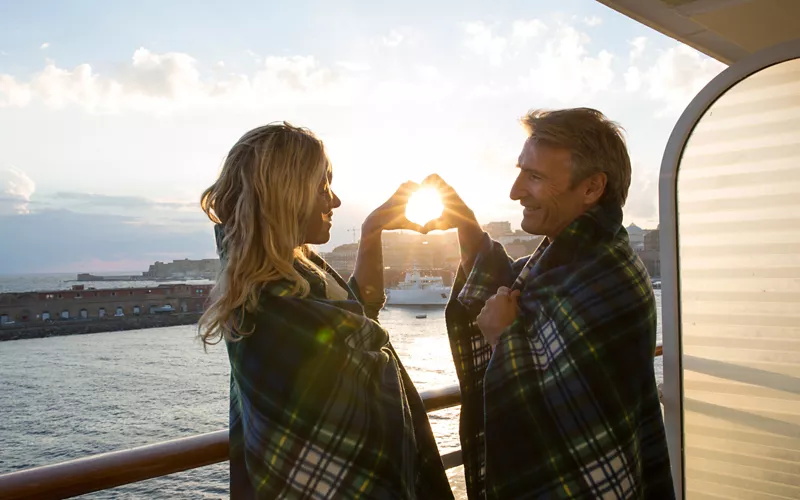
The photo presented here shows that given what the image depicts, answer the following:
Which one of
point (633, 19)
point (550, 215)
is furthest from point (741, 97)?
point (550, 215)

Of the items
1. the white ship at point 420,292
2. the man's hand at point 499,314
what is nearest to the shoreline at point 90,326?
the white ship at point 420,292

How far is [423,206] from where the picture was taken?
1435mm

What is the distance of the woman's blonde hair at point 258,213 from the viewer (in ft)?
3.56

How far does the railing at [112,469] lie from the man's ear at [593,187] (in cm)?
87

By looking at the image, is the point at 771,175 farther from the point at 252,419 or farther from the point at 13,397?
the point at 13,397

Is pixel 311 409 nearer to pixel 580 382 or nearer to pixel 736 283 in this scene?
pixel 580 382

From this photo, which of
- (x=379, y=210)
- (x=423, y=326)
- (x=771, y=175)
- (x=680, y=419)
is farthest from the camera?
(x=423, y=326)

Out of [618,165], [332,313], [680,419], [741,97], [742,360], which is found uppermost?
[741,97]

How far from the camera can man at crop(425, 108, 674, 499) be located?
1.14 meters

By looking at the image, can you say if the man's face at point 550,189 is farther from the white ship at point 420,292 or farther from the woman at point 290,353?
the white ship at point 420,292

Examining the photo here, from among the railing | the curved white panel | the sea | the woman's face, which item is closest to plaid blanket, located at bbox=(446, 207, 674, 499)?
the woman's face

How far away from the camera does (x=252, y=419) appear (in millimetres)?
1102

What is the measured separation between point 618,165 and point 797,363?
99cm

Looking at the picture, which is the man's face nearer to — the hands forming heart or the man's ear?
the man's ear
